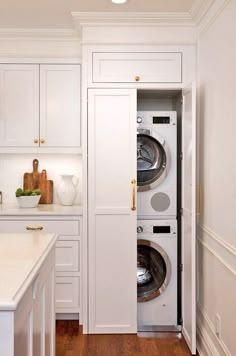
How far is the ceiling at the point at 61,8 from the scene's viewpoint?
308 cm

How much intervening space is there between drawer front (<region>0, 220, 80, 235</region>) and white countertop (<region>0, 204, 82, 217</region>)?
0.24ft

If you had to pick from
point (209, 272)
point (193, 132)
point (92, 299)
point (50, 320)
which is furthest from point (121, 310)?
point (193, 132)

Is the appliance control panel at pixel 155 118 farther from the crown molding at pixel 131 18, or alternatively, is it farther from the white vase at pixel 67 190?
the white vase at pixel 67 190

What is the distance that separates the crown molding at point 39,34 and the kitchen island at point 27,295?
6.69 feet

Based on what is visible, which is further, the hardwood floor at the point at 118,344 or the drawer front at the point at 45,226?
the drawer front at the point at 45,226

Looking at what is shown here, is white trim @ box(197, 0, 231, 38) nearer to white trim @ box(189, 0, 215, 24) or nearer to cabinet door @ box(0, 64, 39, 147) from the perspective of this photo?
white trim @ box(189, 0, 215, 24)

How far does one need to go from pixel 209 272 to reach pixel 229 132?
106cm

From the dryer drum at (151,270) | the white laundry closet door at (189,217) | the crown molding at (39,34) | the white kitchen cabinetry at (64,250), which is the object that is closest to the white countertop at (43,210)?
the white kitchen cabinetry at (64,250)

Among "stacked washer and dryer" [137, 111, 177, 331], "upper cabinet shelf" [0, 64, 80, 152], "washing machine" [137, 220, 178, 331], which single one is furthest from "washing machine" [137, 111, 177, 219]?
"upper cabinet shelf" [0, 64, 80, 152]

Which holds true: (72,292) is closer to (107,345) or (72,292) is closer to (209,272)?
(107,345)

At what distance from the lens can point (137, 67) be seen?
136 inches

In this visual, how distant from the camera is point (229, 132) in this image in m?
2.53

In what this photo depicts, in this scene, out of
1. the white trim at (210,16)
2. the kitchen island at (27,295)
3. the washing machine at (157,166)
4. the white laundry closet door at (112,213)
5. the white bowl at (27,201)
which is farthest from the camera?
the white bowl at (27,201)

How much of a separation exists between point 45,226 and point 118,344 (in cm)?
112
